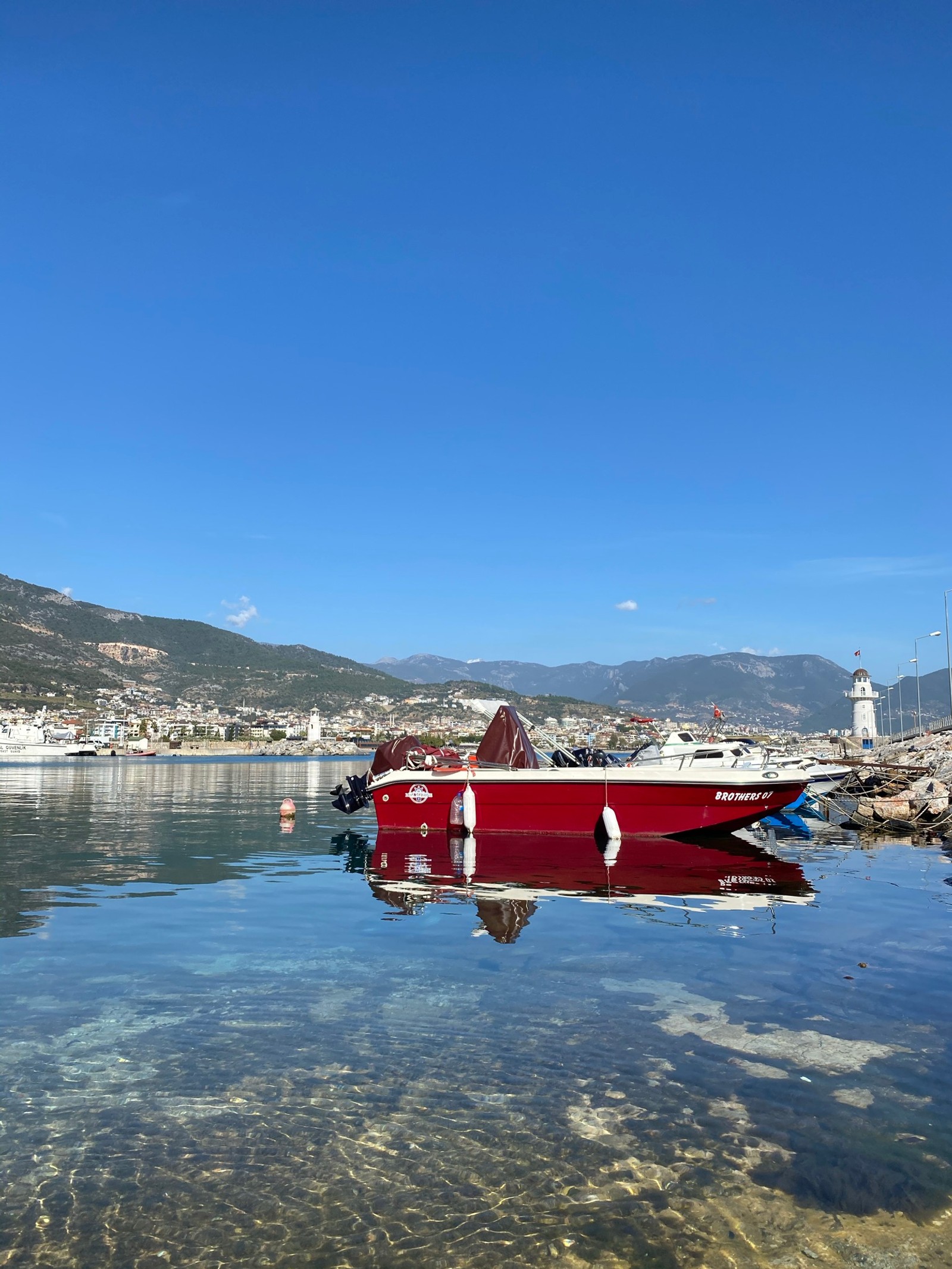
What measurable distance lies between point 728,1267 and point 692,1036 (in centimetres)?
366

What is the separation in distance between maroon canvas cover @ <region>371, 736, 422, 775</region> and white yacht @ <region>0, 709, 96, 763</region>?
104 m

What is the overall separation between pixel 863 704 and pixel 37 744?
12295 cm

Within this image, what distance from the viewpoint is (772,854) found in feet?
76.4

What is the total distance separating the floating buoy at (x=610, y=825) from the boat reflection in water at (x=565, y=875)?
154 millimetres

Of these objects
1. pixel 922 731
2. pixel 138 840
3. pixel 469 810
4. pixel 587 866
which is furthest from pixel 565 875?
pixel 922 731

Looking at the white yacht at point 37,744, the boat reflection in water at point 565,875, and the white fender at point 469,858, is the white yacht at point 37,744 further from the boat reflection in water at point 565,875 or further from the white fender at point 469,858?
the boat reflection in water at point 565,875

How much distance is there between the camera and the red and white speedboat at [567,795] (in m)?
23.0

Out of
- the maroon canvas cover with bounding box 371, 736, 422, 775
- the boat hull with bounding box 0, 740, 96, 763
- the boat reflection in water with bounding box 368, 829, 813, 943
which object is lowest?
the boat hull with bounding box 0, 740, 96, 763

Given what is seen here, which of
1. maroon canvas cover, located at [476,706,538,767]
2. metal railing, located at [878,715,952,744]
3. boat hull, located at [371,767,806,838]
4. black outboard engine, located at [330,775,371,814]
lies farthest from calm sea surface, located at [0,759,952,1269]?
metal railing, located at [878,715,952,744]

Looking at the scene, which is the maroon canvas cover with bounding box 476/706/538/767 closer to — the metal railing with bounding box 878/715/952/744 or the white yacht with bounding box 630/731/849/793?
the white yacht with bounding box 630/731/849/793

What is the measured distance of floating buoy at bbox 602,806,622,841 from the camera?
22531 mm

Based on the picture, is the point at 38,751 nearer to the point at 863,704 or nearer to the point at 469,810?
the point at 863,704

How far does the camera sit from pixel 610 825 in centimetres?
2261

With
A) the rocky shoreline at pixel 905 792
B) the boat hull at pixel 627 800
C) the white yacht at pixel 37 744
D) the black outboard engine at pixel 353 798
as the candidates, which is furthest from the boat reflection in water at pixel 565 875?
the white yacht at pixel 37 744
